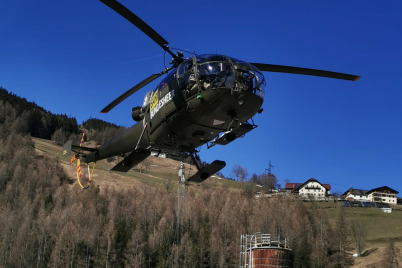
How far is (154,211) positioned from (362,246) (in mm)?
50079

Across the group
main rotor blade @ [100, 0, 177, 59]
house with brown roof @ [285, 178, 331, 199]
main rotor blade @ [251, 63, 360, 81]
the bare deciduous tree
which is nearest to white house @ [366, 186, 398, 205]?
house with brown roof @ [285, 178, 331, 199]

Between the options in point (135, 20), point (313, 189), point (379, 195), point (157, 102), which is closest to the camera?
point (135, 20)

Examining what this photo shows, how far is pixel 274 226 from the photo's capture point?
9306 centimetres

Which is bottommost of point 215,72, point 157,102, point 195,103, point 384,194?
point 195,103

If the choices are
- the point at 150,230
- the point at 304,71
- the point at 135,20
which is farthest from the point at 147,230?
the point at 135,20

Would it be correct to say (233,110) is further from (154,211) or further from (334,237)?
(154,211)

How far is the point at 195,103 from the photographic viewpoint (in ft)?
52.7

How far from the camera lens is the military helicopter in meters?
15.6

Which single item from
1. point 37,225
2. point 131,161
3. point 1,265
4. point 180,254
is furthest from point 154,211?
point 131,161

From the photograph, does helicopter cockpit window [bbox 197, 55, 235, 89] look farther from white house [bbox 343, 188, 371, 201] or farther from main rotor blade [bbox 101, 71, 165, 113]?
white house [bbox 343, 188, 371, 201]

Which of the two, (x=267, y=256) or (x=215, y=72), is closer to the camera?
(x=215, y=72)

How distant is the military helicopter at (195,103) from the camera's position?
1563 centimetres

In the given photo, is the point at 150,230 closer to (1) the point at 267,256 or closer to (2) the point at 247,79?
(1) the point at 267,256

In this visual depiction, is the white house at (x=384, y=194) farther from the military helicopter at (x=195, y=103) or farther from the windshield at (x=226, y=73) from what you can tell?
the windshield at (x=226, y=73)
